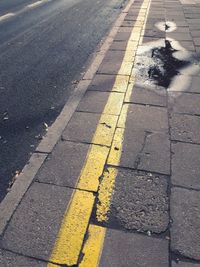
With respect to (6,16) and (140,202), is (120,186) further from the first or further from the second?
(6,16)

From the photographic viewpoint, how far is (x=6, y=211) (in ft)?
8.87

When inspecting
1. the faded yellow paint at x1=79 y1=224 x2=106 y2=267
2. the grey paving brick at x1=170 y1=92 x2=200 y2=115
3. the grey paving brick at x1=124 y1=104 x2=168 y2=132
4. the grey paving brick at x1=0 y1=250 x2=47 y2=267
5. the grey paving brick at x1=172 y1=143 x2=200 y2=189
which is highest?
the grey paving brick at x1=0 y1=250 x2=47 y2=267

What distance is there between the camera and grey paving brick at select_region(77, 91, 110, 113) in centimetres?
439

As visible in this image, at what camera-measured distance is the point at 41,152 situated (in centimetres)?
350

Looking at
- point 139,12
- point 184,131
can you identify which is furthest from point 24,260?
point 139,12

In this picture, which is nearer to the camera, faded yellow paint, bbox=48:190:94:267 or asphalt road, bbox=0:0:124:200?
faded yellow paint, bbox=48:190:94:267

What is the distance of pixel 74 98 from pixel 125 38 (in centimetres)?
360

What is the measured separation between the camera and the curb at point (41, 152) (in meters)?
2.76

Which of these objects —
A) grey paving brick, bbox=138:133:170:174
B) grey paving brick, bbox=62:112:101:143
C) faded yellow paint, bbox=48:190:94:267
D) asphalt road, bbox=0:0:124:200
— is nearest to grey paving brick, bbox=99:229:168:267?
faded yellow paint, bbox=48:190:94:267

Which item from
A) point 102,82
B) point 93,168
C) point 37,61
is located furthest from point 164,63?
point 93,168

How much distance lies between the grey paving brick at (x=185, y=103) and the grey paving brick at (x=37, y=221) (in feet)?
7.34

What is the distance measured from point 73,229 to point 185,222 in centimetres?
96

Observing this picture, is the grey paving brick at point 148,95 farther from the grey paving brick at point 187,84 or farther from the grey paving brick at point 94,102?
the grey paving brick at point 94,102

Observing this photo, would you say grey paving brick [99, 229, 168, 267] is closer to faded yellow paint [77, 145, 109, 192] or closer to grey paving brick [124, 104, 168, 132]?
faded yellow paint [77, 145, 109, 192]
